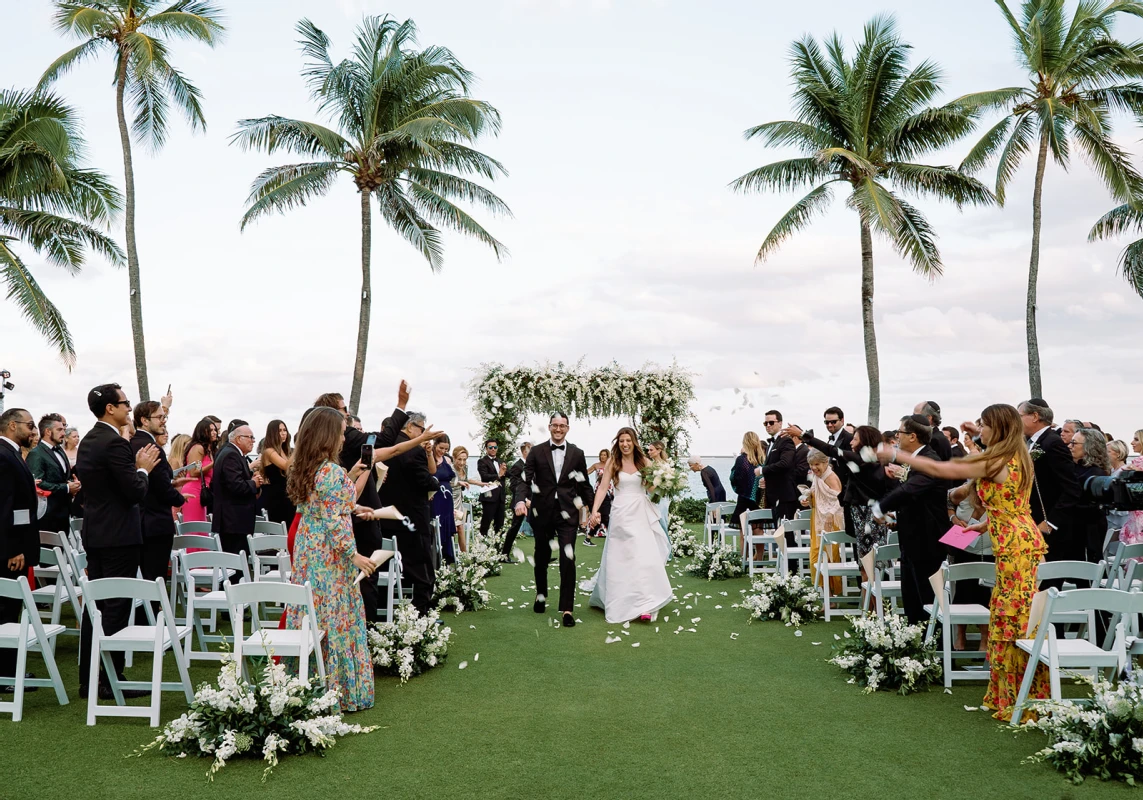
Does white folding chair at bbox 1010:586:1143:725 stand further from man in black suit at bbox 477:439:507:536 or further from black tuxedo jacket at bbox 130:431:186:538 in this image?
man in black suit at bbox 477:439:507:536

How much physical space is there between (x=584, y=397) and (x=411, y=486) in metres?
13.1

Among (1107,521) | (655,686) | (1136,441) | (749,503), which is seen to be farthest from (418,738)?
(1136,441)

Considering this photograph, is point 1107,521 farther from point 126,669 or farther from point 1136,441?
point 126,669

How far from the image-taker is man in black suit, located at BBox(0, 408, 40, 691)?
647 centimetres

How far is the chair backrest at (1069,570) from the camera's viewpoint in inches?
229

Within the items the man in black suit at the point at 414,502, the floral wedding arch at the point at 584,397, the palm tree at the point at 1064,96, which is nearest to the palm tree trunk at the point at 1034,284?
the palm tree at the point at 1064,96

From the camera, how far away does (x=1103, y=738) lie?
4.81 meters

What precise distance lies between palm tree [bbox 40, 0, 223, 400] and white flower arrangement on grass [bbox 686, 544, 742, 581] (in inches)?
525

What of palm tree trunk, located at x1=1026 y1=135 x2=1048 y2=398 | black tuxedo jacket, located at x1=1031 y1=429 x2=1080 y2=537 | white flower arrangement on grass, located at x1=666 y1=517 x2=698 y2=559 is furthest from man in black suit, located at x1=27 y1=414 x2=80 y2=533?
palm tree trunk, located at x1=1026 y1=135 x2=1048 y2=398

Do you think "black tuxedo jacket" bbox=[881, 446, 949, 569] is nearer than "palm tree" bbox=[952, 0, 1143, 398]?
Yes

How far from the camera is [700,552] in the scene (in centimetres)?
1368

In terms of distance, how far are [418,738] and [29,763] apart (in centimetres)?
220

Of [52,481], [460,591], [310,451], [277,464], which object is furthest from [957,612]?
[52,481]

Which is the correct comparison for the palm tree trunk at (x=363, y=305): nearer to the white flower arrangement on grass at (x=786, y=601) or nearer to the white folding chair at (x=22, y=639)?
the white flower arrangement on grass at (x=786, y=601)
